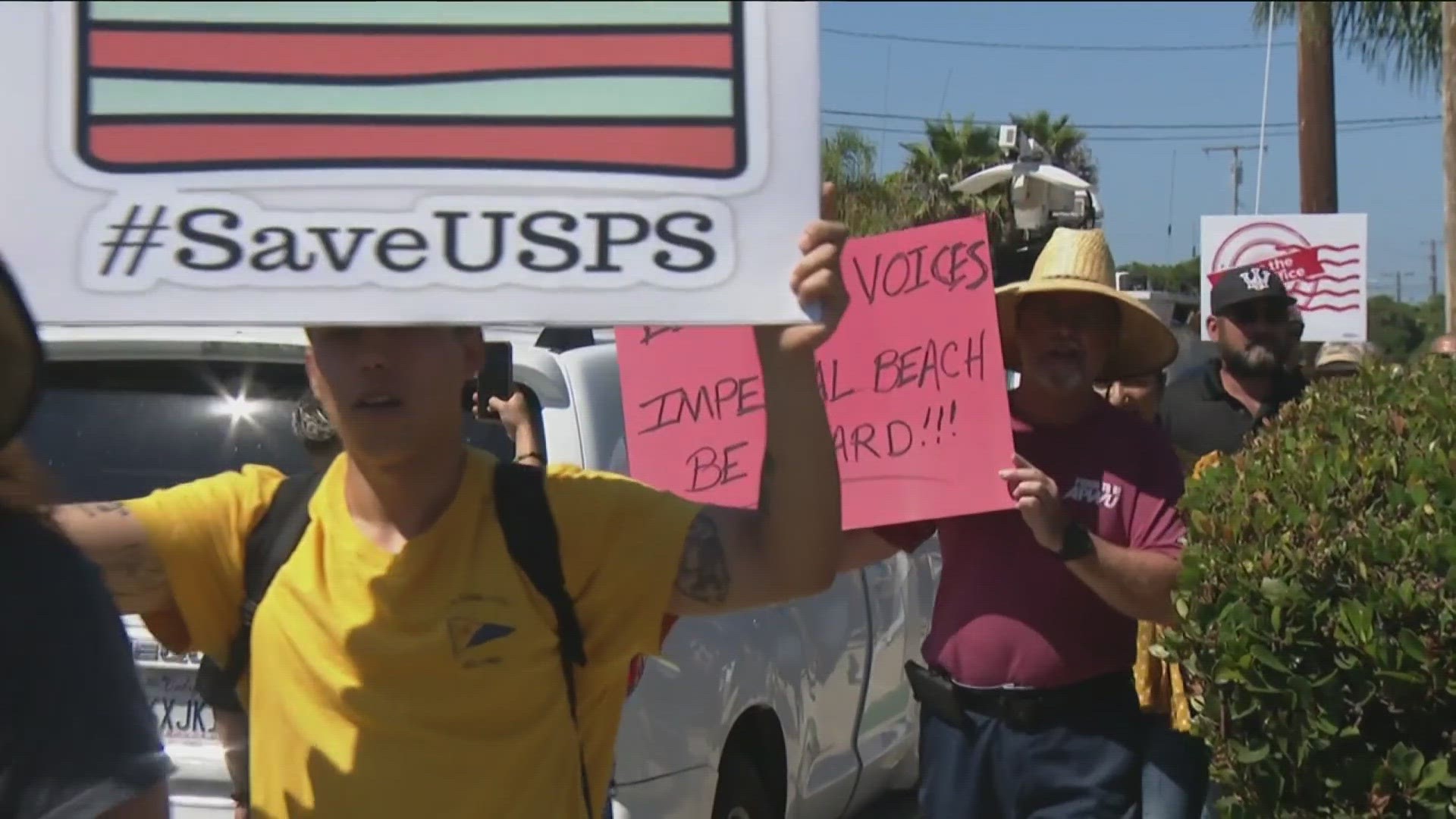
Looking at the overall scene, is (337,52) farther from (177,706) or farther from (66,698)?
(177,706)

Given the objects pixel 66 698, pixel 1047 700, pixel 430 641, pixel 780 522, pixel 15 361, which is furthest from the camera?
pixel 1047 700

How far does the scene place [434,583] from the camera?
2293mm

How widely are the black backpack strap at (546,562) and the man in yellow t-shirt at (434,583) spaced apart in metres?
0.01

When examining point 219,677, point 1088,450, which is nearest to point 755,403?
point 1088,450

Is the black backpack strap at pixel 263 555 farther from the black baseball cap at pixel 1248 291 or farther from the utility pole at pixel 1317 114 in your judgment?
the utility pole at pixel 1317 114

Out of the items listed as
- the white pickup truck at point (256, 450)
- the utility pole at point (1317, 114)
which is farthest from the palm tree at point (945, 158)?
the white pickup truck at point (256, 450)

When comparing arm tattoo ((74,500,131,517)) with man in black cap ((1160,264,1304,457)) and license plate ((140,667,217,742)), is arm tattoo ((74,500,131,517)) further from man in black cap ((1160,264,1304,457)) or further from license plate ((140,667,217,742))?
man in black cap ((1160,264,1304,457))

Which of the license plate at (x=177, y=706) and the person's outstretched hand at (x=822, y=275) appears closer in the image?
the person's outstretched hand at (x=822, y=275)

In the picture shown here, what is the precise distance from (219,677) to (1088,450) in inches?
70.8

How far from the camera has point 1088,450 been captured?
3.64m

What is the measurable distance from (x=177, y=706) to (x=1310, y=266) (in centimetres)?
781

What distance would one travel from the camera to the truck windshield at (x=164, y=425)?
4.00 m

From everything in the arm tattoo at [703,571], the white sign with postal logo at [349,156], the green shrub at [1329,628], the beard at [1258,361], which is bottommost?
the green shrub at [1329,628]

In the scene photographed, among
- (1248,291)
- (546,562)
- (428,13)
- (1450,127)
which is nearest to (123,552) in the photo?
(546,562)
